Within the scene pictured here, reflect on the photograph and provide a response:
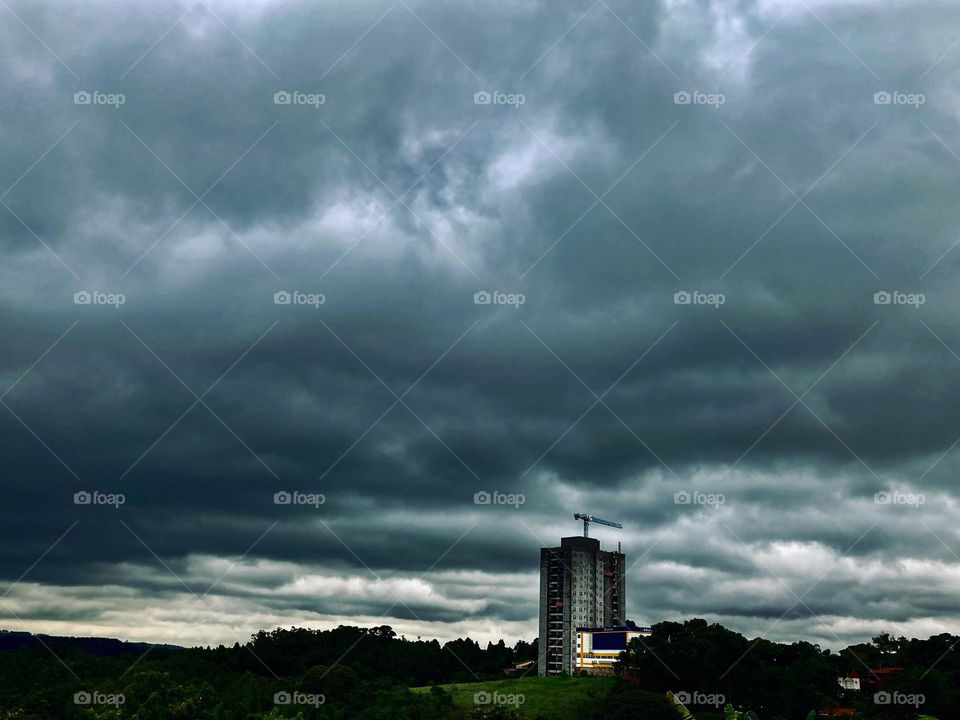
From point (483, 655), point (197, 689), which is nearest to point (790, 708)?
point (197, 689)

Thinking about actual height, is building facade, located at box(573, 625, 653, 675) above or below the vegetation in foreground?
above

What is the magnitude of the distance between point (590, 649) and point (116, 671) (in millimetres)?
76372

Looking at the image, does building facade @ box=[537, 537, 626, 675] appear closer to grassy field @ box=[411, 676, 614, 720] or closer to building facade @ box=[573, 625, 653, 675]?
building facade @ box=[573, 625, 653, 675]

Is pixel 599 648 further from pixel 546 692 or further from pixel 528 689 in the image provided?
pixel 546 692

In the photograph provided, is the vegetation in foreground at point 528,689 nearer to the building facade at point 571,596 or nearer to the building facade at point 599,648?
the building facade at point 599,648

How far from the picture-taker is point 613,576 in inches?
7485

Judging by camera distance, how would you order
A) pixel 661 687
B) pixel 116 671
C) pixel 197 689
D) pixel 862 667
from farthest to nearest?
pixel 862 667
pixel 116 671
pixel 661 687
pixel 197 689

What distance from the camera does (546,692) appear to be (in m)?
114

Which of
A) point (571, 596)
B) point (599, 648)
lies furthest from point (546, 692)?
point (571, 596)

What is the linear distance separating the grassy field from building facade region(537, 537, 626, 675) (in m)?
49.9

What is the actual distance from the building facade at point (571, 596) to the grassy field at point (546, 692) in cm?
4994

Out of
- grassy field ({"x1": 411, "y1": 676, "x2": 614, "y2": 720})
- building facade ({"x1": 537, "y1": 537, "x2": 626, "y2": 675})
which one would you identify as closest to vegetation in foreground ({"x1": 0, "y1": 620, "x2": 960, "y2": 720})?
grassy field ({"x1": 411, "y1": 676, "x2": 614, "y2": 720})

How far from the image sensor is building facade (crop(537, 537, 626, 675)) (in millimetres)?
175125

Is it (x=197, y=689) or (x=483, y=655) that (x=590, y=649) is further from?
(x=197, y=689)
